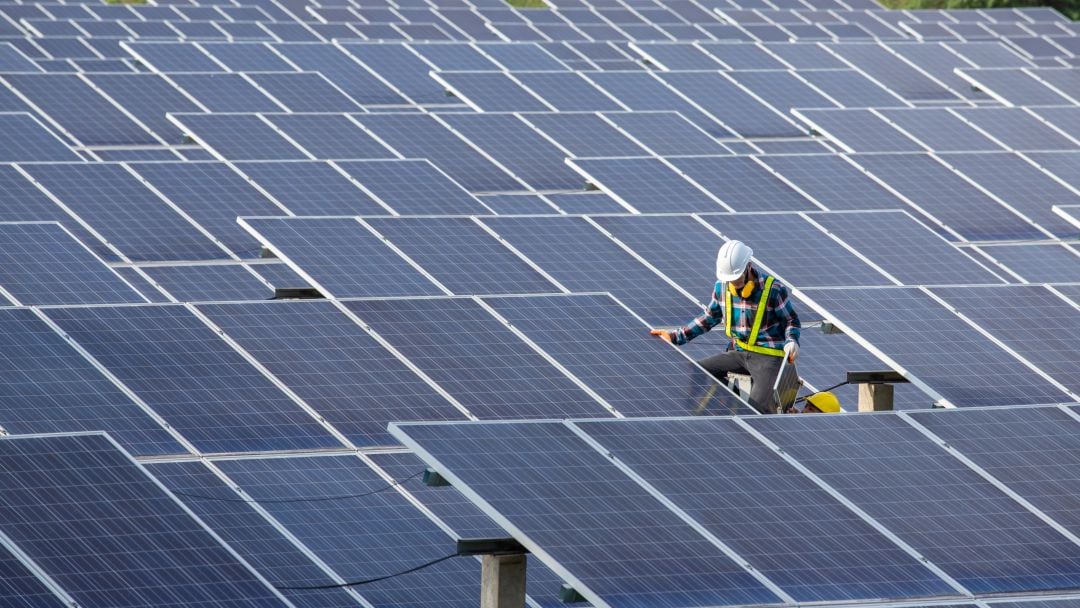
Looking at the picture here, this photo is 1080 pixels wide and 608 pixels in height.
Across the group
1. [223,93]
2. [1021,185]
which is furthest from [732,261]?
[223,93]

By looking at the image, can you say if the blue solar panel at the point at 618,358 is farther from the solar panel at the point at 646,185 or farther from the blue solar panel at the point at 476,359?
the solar panel at the point at 646,185

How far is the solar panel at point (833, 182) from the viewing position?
29.2 metres

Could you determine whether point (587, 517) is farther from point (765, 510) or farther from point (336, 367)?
point (336, 367)

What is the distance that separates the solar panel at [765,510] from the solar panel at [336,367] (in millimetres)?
3210

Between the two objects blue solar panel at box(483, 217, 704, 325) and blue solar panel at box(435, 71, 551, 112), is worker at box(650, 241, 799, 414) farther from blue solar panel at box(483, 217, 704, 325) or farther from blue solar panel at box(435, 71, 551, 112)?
blue solar panel at box(435, 71, 551, 112)

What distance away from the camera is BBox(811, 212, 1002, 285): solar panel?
22.6 m

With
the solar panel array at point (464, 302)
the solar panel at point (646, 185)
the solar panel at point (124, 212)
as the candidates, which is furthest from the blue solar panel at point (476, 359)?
the solar panel at point (646, 185)

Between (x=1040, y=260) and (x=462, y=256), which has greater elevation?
(x=462, y=256)

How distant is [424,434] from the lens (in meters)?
13.2

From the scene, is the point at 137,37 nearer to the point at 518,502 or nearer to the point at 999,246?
the point at 999,246

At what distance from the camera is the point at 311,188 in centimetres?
2711

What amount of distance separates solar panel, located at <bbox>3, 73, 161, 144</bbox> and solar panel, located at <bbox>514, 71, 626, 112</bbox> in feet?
27.3

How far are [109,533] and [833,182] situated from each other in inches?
727

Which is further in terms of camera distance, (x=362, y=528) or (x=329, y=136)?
(x=329, y=136)
